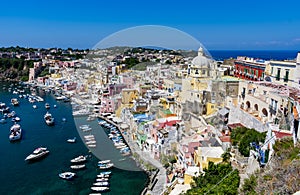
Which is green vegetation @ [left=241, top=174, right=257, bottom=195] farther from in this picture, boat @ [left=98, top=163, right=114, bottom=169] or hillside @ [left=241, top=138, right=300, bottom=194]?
boat @ [left=98, top=163, right=114, bottom=169]

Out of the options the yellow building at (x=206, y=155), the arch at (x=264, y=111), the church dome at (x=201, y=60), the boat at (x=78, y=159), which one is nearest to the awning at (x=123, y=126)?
the boat at (x=78, y=159)

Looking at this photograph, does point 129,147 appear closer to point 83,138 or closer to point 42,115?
point 83,138

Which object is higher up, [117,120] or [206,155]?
[206,155]

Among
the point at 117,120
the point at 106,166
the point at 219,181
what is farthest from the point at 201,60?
the point at 219,181

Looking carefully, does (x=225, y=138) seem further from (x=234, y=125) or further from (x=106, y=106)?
(x=106, y=106)

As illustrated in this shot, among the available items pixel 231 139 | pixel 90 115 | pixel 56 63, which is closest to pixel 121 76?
pixel 90 115

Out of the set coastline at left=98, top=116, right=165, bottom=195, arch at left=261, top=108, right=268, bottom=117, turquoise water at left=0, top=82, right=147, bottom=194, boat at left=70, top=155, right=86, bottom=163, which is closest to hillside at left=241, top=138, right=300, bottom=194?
arch at left=261, top=108, right=268, bottom=117

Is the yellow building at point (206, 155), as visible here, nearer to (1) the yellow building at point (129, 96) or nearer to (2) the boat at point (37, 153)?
(2) the boat at point (37, 153)
